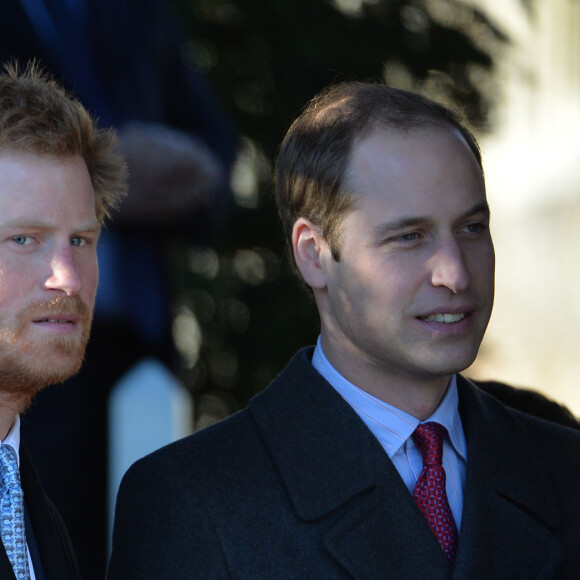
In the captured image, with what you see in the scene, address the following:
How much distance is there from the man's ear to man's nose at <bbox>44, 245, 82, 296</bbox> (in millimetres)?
645

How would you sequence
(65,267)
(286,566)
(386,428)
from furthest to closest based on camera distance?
(386,428), (286,566), (65,267)

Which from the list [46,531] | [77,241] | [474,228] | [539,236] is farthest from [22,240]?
[539,236]

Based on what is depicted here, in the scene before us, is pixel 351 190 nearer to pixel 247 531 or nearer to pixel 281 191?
pixel 281 191

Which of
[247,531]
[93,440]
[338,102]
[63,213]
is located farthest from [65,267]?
[93,440]

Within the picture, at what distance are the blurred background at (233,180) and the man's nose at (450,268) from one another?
43.1 inches

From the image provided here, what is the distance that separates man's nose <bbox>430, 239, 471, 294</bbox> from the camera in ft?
8.93

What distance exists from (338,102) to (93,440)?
1239mm

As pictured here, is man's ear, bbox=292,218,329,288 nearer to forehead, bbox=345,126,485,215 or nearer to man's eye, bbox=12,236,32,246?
forehead, bbox=345,126,485,215

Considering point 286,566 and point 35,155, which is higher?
point 35,155

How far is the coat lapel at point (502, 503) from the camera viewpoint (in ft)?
8.97

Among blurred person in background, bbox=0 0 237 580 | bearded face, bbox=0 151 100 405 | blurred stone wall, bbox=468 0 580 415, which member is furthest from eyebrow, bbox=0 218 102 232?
blurred stone wall, bbox=468 0 580 415

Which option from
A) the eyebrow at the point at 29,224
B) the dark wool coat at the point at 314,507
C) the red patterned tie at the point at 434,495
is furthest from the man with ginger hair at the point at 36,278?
the red patterned tie at the point at 434,495

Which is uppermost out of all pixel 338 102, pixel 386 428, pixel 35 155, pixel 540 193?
pixel 540 193

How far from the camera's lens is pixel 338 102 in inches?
118
